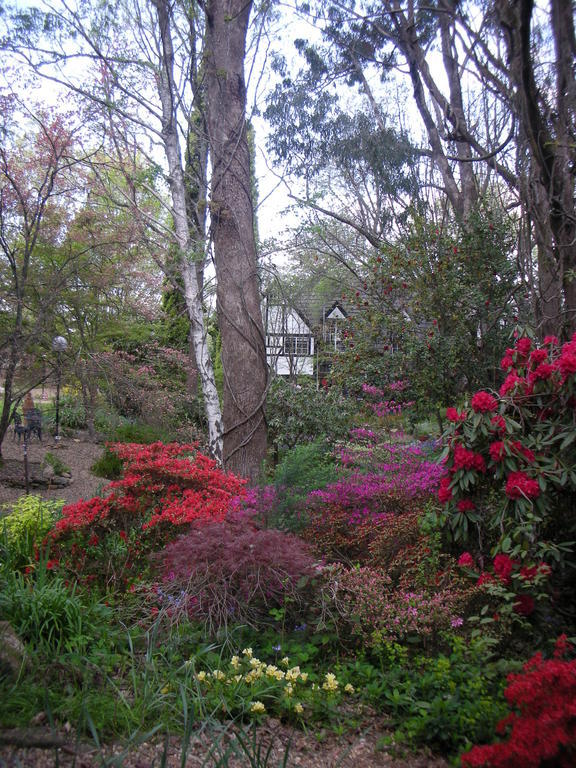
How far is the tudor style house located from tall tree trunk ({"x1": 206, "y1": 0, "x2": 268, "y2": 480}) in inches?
20.1

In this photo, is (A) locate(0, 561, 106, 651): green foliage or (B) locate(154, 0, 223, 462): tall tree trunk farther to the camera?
(B) locate(154, 0, 223, 462): tall tree trunk

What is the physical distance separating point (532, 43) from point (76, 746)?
725cm

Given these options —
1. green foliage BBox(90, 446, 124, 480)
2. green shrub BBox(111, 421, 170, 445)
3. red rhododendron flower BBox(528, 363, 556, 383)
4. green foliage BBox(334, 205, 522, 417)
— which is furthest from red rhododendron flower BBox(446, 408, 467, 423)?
green shrub BBox(111, 421, 170, 445)

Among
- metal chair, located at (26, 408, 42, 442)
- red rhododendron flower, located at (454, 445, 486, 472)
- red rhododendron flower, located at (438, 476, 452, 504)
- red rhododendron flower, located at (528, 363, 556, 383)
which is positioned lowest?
metal chair, located at (26, 408, 42, 442)

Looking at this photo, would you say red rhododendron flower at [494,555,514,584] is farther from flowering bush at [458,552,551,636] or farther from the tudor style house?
the tudor style house

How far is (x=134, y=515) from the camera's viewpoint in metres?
4.33

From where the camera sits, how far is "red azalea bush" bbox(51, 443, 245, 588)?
3.97 metres

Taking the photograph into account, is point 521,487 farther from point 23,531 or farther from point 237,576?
point 23,531

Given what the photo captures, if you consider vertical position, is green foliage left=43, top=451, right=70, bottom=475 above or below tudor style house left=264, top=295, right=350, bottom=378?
below

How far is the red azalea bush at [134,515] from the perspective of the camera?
3969mm

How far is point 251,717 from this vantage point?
98.1 inches

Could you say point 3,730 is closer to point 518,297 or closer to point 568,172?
point 568,172

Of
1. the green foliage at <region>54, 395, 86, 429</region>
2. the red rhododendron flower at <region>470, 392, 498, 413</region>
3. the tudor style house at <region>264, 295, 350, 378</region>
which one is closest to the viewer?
the red rhododendron flower at <region>470, 392, 498, 413</region>

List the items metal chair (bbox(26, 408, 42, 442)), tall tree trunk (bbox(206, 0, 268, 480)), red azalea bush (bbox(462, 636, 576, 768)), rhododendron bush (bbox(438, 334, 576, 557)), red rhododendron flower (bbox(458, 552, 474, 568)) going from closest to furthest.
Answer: red azalea bush (bbox(462, 636, 576, 768))
rhododendron bush (bbox(438, 334, 576, 557))
red rhododendron flower (bbox(458, 552, 474, 568))
tall tree trunk (bbox(206, 0, 268, 480))
metal chair (bbox(26, 408, 42, 442))
